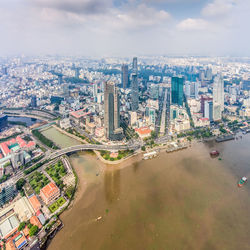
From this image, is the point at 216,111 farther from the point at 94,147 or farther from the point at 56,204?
the point at 56,204

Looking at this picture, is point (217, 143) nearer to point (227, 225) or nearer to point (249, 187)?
point (249, 187)

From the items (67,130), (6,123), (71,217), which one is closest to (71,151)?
(67,130)

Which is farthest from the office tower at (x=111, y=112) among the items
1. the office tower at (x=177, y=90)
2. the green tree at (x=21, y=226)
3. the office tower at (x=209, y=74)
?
the office tower at (x=209, y=74)

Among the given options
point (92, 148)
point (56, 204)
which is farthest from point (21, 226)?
point (92, 148)

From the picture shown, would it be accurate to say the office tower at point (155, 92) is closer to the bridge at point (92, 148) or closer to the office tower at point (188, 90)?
the office tower at point (188, 90)

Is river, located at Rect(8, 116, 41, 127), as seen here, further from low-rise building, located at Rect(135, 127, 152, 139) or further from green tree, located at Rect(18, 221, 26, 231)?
green tree, located at Rect(18, 221, 26, 231)

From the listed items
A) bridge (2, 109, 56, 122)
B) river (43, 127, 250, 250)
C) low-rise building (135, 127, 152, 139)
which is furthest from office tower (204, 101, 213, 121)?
bridge (2, 109, 56, 122)
